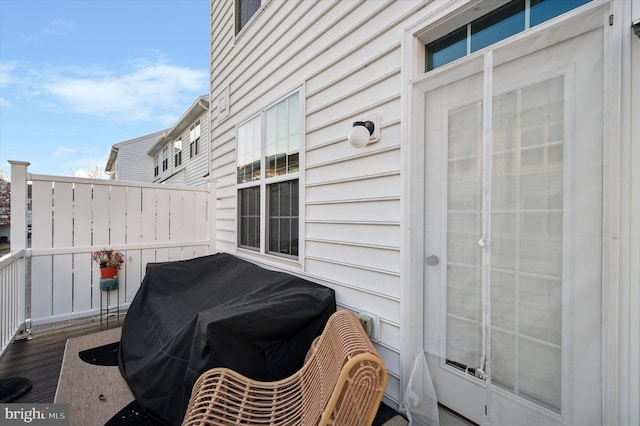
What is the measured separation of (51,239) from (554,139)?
4969mm

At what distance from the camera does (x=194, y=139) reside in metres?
10.8

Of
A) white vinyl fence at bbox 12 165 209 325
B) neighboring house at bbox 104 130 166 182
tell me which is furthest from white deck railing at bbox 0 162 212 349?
neighboring house at bbox 104 130 166 182

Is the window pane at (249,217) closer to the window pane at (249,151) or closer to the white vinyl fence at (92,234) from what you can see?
the window pane at (249,151)

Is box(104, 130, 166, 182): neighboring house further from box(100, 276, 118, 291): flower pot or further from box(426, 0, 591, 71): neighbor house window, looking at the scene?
box(426, 0, 591, 71): neighbor house window

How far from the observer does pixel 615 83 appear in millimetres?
1086

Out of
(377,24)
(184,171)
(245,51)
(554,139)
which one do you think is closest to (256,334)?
(554,139)

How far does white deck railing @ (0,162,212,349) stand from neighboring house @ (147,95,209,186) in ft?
12.1

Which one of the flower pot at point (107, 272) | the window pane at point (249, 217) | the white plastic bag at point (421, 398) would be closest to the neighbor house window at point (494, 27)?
the white plastic bag at point (421, 398)

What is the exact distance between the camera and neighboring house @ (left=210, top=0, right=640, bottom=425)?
3.60ft

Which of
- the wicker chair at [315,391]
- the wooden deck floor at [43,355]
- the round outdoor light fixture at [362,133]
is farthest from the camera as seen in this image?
the wooden deck floor at [43,355]

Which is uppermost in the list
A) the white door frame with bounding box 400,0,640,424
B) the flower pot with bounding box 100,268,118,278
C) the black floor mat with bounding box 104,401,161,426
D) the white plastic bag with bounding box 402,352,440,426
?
the white door frame with bounding box 400,0,640,424

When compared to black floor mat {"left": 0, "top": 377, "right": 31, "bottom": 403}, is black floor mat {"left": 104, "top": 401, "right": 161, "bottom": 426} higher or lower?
lower

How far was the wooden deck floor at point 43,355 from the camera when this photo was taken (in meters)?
2.29

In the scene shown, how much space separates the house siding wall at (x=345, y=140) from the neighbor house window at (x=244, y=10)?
632mm
